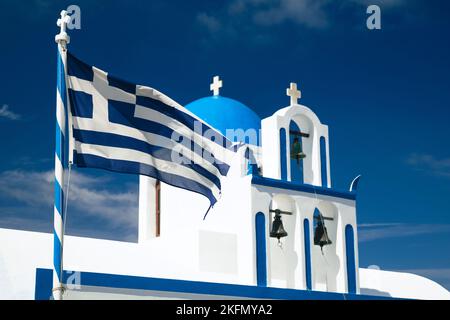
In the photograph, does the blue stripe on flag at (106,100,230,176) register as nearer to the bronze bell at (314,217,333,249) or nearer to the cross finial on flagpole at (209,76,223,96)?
the bronze bell at (314,217,333,249)

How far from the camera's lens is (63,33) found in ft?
33.7

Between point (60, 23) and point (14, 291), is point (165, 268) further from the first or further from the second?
point (60, 23)

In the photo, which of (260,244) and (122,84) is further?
(260,244)

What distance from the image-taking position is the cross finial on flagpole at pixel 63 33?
Result: 33.7ft

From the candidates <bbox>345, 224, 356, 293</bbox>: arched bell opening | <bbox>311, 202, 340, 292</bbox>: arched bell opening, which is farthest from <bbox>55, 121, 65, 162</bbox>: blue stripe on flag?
<bbox>345, 224, 356, 293</bbox>: arched bell opening

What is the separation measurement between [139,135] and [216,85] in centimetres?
756

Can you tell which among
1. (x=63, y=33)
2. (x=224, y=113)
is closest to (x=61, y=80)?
(x=63, y=33)

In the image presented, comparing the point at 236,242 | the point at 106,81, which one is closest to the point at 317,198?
the point at 236,242

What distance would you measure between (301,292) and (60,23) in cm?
655

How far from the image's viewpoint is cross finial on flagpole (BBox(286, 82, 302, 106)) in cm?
1539

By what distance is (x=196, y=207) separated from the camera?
17.1 meters

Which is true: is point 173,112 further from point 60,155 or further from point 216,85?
point 216,85

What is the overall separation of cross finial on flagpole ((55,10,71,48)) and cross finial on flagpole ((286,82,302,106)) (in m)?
6.11

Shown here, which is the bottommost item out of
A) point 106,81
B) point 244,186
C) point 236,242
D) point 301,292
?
point 301,292
